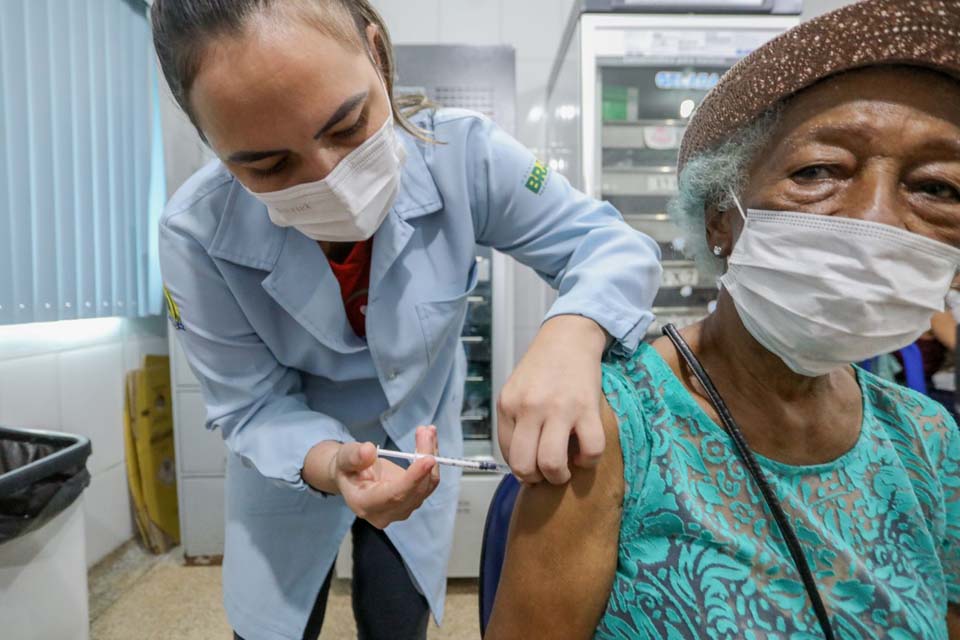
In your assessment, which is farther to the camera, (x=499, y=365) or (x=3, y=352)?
(x=499, y=365)

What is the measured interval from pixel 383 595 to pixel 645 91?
6.80 ft

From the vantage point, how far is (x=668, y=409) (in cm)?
71

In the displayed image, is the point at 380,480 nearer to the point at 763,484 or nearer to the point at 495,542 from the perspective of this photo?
the point at 495,542

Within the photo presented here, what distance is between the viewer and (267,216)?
0.91m

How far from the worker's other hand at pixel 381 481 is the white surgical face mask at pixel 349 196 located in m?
0.32

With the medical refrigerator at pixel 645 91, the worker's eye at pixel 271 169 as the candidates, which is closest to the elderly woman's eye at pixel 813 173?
the worker's eye at pixel 271 169

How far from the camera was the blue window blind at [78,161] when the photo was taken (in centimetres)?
164

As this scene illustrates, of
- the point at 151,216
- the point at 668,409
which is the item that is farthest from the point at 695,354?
the point at 151,216

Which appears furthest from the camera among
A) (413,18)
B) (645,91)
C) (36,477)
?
(413,18)

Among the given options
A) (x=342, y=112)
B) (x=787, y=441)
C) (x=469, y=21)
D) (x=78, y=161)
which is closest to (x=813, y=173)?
(x=787, y=441)

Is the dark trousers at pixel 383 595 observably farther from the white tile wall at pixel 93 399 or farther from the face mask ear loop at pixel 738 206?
the white tile wall at pixel 93 399

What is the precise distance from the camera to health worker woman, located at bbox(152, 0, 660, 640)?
25.5 inches

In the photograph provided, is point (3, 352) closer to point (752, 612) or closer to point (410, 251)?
point (410, 251)

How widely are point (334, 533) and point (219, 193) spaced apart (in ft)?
2.06
